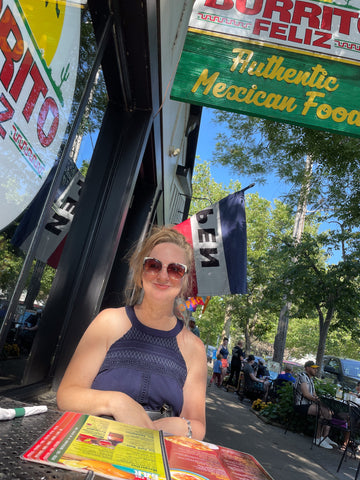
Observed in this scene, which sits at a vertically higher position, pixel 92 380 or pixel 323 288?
pixel 323 288

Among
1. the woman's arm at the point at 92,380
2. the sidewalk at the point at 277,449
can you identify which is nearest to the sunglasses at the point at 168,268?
the woman's arm at the point at 92,380

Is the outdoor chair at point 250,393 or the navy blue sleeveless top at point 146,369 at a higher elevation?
the navy blue sleeveless top at point 146,369

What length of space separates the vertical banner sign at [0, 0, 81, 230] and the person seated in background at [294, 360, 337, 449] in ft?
26.0

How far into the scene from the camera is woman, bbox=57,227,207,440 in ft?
5.31

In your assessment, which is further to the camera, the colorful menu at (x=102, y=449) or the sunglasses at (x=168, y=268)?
the sunglasses at (x=168, y=268)

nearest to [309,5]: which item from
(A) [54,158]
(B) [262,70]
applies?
(B) [262,70]

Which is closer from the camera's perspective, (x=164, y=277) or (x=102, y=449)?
(x=102, y=449)

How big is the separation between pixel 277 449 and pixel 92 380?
6119 mm

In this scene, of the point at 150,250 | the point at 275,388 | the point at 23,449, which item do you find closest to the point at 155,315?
the point at 150,250

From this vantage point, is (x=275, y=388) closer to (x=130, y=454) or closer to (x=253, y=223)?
(x=130, y=454)

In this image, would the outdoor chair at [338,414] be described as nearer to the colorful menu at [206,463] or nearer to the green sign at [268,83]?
the green sign at [268,83]

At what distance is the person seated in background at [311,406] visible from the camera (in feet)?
26.1

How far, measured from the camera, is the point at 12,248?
5.19 feet

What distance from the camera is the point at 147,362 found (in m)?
1.82
